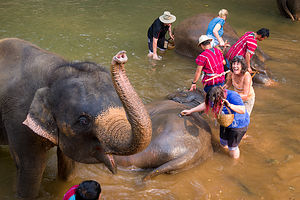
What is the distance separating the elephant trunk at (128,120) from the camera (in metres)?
2.02

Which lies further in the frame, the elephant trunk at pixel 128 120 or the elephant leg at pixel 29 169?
the elephant leg at pixel 29 169

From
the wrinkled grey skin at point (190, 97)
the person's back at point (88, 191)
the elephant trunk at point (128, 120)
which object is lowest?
the wrinkled grey skin at point (190, 97)

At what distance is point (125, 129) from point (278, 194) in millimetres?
2245

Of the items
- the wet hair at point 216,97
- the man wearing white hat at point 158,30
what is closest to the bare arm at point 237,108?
the wet hair at point 216,97

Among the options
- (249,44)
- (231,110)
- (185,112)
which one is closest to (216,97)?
(231,110)

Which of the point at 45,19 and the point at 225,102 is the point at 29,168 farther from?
the point at 45,19

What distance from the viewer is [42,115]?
2.62 metres

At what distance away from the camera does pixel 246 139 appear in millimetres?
4598

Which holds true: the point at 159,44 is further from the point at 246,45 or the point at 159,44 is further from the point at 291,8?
the point at 291,8

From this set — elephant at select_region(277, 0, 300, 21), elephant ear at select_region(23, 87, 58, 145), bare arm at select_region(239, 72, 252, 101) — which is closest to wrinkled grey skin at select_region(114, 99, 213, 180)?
bare arm at select_region(239, 72, 252, 101)

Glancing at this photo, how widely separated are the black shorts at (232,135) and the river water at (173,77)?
218 millimetres

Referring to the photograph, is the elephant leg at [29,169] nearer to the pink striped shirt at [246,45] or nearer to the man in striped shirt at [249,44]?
the man in striped shirt at [249,44]

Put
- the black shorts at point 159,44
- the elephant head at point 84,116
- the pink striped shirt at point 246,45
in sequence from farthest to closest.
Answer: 1. the black shorts at point 159,44
2. the pink striped shirt at point 246,45
3. the elephant head at point 84,116

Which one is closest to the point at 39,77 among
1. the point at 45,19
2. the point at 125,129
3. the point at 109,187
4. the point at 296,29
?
the point at 125,129
